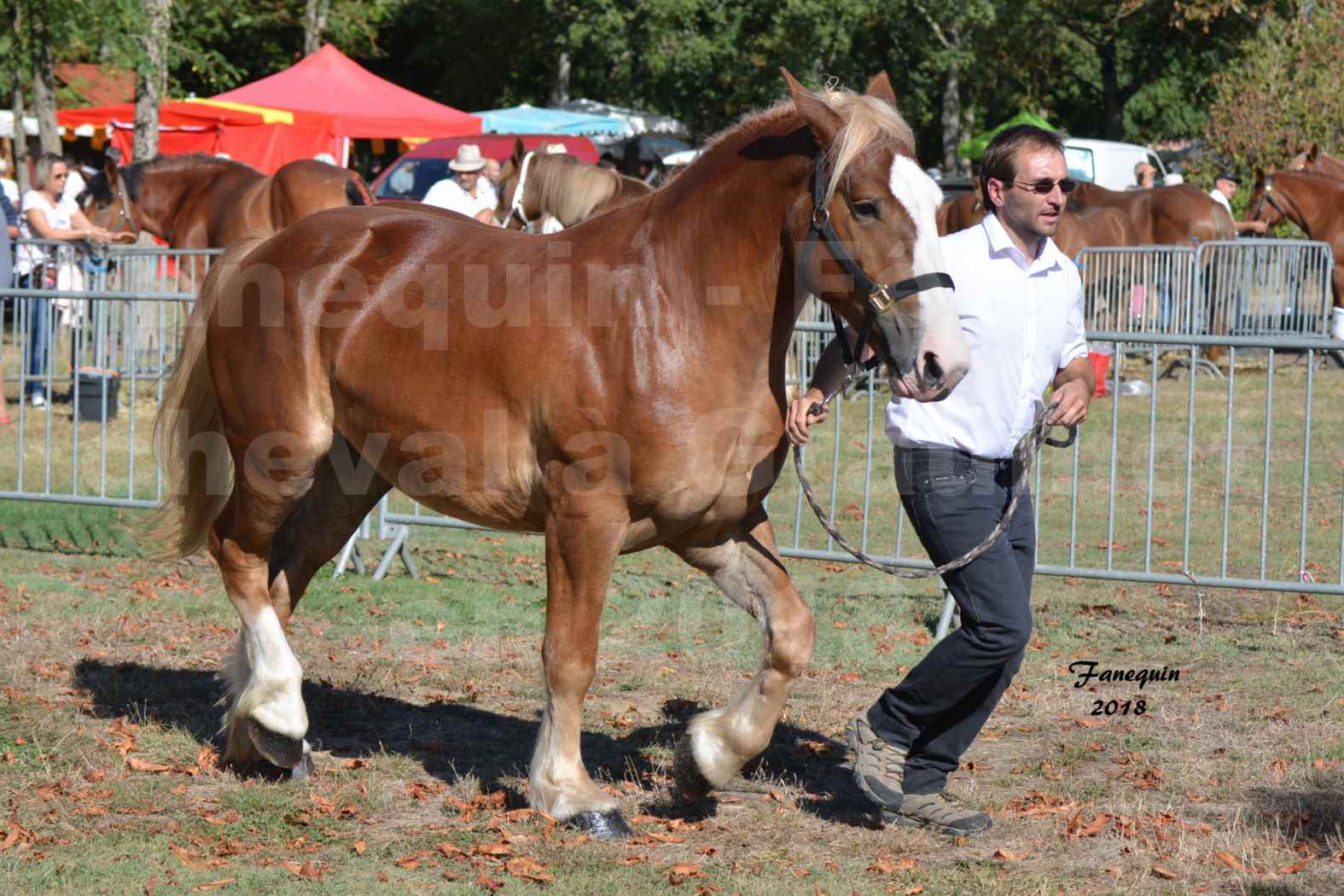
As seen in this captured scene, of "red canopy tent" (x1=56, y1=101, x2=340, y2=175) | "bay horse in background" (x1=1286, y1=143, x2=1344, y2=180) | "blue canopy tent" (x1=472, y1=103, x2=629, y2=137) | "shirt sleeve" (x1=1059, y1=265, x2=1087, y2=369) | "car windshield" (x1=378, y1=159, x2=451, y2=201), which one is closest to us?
"shirt sleeve" (x1=1059, y1=265, x2=1087, y2=369)

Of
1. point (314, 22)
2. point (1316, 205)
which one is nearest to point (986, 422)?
point (1316, 205)

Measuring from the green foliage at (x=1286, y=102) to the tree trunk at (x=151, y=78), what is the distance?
1534cm

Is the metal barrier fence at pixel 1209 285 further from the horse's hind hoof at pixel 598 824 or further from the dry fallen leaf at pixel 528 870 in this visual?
the dry fallen leaf at pixel 528 870

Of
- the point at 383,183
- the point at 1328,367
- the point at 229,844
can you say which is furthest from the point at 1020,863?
the point at 383,183

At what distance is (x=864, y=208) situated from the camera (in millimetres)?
4039

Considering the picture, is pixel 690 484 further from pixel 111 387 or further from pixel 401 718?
pixel 111 387

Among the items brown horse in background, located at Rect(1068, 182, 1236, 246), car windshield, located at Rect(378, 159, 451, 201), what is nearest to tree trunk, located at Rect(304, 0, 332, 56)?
car windshield, located at Rect(378, 159, 451, 201)

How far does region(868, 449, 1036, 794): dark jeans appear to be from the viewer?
14.9ft

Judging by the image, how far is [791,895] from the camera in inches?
164

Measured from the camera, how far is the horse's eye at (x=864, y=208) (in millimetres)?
4031

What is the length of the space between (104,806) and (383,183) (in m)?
18.3

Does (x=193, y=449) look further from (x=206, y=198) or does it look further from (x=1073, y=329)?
(x=206, y=198)

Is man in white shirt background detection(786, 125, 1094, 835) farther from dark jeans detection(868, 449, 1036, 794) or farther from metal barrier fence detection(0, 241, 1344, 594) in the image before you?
metal barrier fence detection(0, 241, 1344, 594)

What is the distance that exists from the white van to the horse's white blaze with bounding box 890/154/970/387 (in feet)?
73.8
